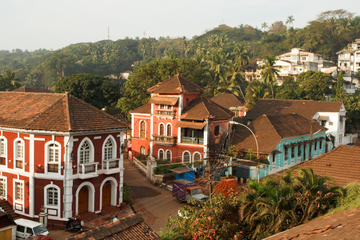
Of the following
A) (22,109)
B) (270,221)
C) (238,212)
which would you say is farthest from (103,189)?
(270,221)

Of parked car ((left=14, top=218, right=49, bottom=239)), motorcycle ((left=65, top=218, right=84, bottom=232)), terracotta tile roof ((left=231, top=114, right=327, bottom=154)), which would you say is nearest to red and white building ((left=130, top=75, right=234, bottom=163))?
terracotta tile roof ((left=231, top=114, right=327, bottom=154))

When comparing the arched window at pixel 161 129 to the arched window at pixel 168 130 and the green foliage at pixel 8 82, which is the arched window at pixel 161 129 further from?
the green foliage at pixel 8 82

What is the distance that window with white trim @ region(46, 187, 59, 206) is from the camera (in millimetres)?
25344

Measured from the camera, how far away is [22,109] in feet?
91.3

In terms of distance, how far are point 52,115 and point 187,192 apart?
476 inches

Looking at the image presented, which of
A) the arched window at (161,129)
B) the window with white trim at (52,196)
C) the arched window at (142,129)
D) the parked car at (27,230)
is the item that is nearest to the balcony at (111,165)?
the window with white trim at (52,196)

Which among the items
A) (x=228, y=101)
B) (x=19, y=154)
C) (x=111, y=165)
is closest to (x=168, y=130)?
(x=111, y=165)

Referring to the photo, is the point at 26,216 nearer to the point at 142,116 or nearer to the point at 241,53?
the point at 142,116

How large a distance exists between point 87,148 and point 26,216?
624 cm

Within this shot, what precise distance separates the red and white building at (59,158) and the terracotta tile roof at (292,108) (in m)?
29.2

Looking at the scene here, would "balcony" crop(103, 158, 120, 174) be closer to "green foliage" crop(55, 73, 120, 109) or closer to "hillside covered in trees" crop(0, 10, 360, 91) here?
"green foliage" crop(55, 73, 120, 109)

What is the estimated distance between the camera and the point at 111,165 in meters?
27.4

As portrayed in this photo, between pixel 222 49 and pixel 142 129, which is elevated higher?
pixel 222 49

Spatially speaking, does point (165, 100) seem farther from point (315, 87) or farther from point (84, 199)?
point (315, 87)
